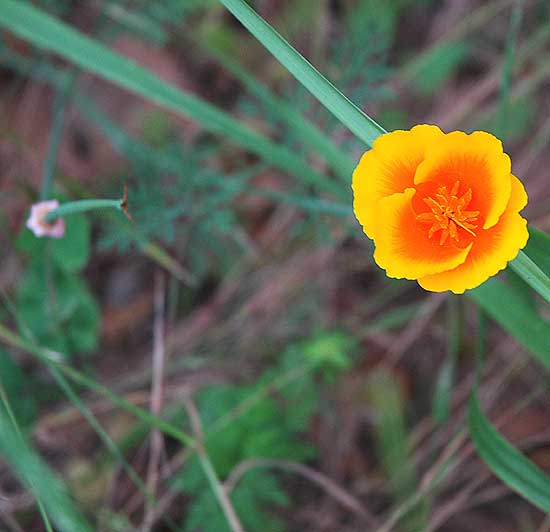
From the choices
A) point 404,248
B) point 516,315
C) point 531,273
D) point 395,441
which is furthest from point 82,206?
point 395,441

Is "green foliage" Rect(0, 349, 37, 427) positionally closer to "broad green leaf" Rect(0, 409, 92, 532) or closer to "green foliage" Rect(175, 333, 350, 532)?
"green foliage" Rect(175, 333, 350, 532)

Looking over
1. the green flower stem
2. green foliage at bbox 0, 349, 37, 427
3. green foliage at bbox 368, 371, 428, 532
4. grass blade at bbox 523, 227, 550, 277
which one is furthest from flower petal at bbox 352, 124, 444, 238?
green foliage at bbox 0, 349, 37, 427

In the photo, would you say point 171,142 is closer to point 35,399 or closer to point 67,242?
point 67,242

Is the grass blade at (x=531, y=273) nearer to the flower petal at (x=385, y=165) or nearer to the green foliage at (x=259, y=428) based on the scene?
the flower petal at (x=385, y=165)

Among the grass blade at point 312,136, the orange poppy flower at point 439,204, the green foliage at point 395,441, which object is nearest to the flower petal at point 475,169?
the orange poppy flower at point 439,204

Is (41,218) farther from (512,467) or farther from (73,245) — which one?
(512,467)

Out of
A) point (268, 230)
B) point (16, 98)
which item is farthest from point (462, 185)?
point (16, 98)
